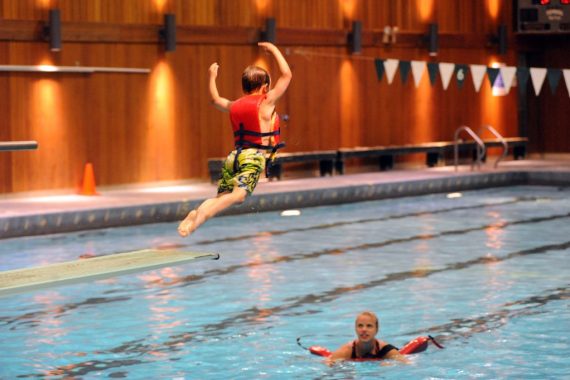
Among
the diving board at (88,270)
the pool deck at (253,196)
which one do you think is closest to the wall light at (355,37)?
the pool deck at (253,196)

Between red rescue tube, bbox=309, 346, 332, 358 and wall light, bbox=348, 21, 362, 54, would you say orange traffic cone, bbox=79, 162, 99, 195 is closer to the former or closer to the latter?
wall light, bbox=348, 21, 362, 54

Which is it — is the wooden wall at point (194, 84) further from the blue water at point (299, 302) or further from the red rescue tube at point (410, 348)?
the red rescue tube at point (410, 348)

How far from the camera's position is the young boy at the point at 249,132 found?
8.36m

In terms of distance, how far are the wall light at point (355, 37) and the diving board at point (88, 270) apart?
16.0 meters

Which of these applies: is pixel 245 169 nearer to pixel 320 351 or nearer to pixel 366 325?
pixel 366 325

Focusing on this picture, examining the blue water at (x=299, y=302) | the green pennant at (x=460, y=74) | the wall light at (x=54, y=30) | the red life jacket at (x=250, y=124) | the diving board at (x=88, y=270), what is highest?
the wall light at (x=54, y=30)

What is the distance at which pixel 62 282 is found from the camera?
329 inches

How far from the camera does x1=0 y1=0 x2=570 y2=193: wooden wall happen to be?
2016 centimetres

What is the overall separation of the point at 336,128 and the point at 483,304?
13465mm


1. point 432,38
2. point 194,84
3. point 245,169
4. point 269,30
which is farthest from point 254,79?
point 432,38

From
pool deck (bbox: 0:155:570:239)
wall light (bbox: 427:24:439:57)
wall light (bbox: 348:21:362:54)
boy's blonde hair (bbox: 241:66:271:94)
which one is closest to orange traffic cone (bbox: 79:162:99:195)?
pool deck (bbox: 0:155:570:239)

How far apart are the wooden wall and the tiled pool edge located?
2.28 m

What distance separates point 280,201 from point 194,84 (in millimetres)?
3121

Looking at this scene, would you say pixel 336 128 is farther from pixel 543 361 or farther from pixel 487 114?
pixel 543 361
